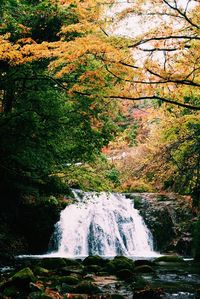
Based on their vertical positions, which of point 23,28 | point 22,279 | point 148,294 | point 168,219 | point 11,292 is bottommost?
point 148,294

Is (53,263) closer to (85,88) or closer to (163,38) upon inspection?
(85,88)

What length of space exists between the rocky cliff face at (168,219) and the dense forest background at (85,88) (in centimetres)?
593

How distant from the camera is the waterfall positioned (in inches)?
645

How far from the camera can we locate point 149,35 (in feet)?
21.4

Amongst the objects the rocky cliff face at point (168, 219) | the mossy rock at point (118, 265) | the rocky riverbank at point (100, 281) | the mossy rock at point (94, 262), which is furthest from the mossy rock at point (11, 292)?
the rocky cliff face at point (168, 219)

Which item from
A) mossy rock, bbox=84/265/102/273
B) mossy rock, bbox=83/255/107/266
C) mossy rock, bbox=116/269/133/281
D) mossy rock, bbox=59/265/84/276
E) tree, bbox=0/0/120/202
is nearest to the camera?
tree, bbox=0/0/120/202

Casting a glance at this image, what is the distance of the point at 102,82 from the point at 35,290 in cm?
415

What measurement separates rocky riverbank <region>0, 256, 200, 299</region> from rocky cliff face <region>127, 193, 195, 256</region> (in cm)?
461

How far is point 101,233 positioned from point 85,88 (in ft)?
36.8

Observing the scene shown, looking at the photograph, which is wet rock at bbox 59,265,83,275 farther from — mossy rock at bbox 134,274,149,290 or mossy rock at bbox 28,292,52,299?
mossy rock at bbox 28,292,52,299

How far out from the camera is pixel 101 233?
17109 mm

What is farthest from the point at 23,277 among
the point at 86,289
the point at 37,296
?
the point at 86,289

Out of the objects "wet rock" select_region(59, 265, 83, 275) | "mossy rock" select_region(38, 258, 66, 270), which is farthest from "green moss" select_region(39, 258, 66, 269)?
"wet rock" select_region(59, 265, 83, 275)

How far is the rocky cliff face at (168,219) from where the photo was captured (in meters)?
17.0
